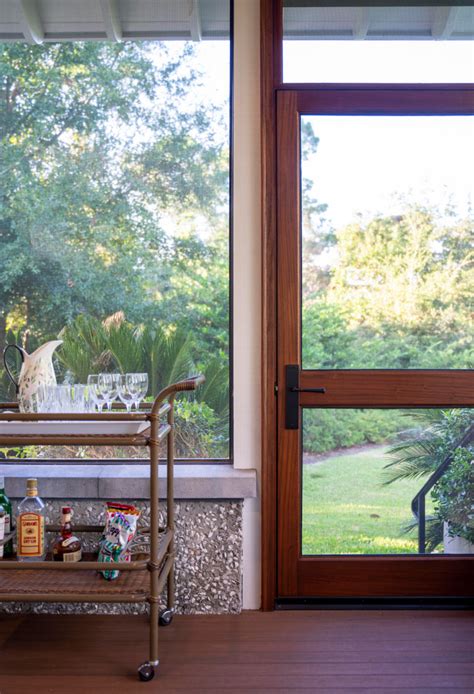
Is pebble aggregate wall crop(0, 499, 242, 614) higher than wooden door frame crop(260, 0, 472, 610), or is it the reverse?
wooden door frame crop(260, 0, 472, 610)

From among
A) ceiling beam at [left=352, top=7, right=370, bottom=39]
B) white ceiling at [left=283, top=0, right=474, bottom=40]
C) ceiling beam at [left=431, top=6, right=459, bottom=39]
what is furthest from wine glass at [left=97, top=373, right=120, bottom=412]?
ceiling beam at [left=431, top=6, right=459, bottom=39]

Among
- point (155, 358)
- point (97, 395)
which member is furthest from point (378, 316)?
point (97, 395)

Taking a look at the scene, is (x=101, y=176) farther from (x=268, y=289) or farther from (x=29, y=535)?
(x=29, y=535)

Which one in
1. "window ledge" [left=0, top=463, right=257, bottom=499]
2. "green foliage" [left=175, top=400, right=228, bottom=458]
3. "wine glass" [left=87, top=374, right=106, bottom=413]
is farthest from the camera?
"green foliage" [left=175, top=400, right=228, bottom=458]

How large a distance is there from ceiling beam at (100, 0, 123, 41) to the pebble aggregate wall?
193 cm

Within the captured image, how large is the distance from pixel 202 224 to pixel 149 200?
24 cm

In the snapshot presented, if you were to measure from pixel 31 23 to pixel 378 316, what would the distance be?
6.30ft

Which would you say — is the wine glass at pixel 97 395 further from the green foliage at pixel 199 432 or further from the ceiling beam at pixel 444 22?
the ceiling beam at pixel 444 22

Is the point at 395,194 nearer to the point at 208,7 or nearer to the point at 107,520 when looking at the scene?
the point at 208,7

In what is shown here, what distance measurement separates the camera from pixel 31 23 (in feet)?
Result: 9.84

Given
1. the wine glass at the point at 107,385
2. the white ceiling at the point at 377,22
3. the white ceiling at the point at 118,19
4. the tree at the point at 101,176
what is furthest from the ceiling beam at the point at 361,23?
the wine glass at the point at 107,385

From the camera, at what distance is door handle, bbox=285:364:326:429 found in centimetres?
287

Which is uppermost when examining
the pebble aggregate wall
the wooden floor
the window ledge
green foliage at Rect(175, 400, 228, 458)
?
green foliage at Rect(175, 400, 228, 458)

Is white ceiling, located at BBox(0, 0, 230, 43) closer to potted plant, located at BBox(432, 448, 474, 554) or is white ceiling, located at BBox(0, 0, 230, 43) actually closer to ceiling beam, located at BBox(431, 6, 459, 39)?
ceiling beam, located at BBox(431, 6, 459, 39)
